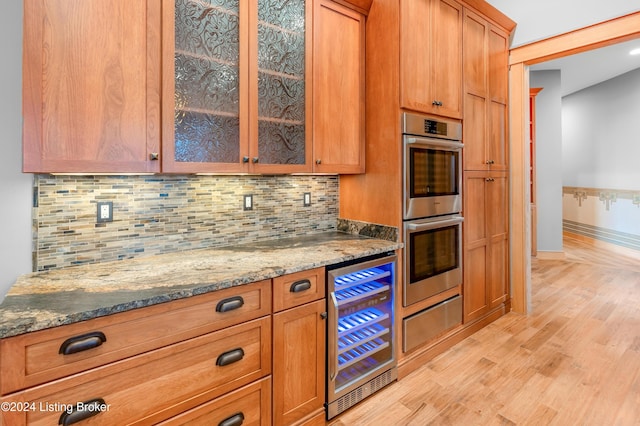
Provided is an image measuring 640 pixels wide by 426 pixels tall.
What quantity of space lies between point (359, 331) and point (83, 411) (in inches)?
58.7

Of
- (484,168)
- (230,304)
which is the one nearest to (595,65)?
(484,168)

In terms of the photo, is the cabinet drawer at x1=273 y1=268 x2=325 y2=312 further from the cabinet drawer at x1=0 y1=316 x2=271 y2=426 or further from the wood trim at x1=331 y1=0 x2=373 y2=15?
the wood trim at x1=331 y1=0 x2=373 y2=15

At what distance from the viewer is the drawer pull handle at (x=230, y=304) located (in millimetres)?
1430

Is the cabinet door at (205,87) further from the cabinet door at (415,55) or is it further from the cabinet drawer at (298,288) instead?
the cabinet door at (415,55)

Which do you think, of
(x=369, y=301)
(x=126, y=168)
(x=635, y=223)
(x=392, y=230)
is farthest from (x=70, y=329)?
(x=635, y=223)

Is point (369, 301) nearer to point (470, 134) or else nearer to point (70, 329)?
point (70, 329)

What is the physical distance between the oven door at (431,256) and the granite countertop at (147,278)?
0.25m

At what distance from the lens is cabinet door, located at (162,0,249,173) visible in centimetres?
162

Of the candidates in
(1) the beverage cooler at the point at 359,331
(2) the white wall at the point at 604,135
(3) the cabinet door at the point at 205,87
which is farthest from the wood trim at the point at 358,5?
(2) the white wall at the point at 604,135

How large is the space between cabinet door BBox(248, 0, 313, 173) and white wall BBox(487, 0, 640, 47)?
7.70ft

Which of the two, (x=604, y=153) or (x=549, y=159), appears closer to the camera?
(x=549, y=159)

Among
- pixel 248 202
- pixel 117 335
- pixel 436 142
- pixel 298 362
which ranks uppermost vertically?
pixel 436 142

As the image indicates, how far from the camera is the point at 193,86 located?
170cm

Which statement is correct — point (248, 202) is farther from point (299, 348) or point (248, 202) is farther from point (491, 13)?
point (491, 13)
